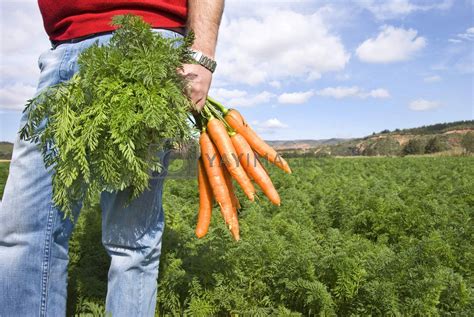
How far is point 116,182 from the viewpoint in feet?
5.89

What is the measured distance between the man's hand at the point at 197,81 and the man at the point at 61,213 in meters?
0.01

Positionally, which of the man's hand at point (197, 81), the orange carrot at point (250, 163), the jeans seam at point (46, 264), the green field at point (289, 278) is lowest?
the green field at point (289, 278)

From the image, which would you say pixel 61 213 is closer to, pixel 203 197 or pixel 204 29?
pixel 203 197

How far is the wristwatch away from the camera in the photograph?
199 cm

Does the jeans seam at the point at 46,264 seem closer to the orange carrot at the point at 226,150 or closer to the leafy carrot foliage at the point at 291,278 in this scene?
the orange carrot at the point at 226,150

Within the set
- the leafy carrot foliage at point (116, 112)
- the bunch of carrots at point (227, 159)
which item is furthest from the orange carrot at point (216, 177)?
the leafy carrot foliage at point (116, 112)

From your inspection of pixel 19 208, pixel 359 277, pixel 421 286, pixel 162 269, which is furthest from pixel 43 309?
pixel 421 286

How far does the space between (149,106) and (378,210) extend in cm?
486

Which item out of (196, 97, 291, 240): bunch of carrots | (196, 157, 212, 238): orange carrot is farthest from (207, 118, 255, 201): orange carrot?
(196, 157, 212, 238): orange carrot

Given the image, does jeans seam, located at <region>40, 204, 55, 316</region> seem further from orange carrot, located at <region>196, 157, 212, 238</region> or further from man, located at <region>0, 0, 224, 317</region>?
orange carrot, located at <region>196, 157, 212, 238</region>

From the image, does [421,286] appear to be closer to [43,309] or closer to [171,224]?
[43,309]

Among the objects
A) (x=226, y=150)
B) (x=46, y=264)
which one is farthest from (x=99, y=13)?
(x=46, y=264)

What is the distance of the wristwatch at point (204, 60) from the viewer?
1.99 m

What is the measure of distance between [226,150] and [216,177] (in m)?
0.20
